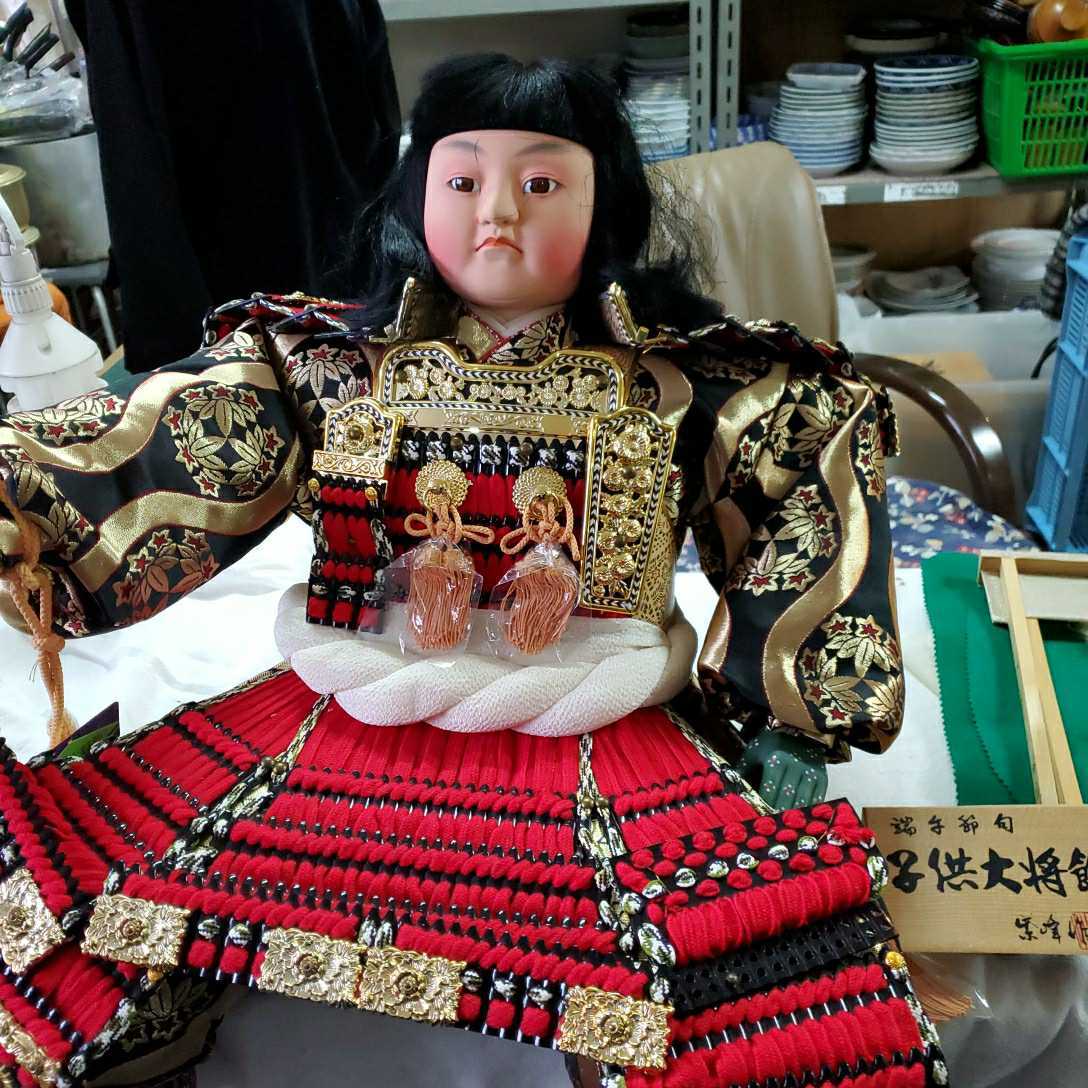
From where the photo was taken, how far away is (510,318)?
83 cm

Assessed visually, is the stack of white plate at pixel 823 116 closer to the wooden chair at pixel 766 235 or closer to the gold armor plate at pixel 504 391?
the wooden chair at pixel 766 235

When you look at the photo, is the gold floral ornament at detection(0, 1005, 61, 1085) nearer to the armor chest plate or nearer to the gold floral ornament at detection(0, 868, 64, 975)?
the gold floral ornament at detection(0, 868, 64, 975)

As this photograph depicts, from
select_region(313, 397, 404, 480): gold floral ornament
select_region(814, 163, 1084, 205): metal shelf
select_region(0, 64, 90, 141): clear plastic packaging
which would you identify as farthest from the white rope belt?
select_region(814, 163, 1084, 205): metal shelf

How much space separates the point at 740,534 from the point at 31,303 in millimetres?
746

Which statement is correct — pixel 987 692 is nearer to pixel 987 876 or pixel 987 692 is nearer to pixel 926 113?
pixel 987 876

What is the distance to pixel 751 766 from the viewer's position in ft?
2.63

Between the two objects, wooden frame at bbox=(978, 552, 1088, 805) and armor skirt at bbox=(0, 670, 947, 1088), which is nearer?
armor skirt at bbox=(0, 670, 947, 1088)

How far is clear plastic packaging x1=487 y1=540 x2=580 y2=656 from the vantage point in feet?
2.59

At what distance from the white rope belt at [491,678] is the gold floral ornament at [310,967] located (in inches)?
Result: 6.9

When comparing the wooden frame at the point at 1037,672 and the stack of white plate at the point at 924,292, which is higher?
the wooden frame at the point at 1037,672

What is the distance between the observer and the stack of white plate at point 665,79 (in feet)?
6.27

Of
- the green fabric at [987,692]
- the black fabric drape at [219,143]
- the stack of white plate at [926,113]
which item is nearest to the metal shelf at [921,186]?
the stack of white plate at [926,113]

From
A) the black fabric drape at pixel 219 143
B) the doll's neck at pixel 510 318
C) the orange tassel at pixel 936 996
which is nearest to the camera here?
the orange tassel at pixel 936 996

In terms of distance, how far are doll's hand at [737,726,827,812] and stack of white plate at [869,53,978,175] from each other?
4.98 feet
